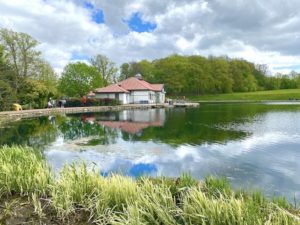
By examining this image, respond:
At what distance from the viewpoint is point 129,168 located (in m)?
9.73

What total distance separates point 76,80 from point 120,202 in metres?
48.4

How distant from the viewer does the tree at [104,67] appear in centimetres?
6744

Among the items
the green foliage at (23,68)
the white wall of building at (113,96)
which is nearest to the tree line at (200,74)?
the white wall of building at (113,96)

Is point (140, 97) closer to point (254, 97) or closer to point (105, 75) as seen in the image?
point (105, 75)

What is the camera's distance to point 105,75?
6862 centimetres

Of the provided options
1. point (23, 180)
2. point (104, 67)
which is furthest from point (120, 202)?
point (104, 67)

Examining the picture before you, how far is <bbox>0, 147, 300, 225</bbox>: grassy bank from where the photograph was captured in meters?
3.23

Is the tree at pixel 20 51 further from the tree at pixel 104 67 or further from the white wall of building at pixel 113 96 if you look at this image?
the tree at pixel 104 67

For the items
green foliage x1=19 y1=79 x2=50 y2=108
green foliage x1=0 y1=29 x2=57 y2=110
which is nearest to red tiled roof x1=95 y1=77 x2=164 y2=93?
green foliage x1=0 y1=29 x2=57 y2=110

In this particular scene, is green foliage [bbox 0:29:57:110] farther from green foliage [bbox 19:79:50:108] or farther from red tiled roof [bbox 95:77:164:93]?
red tiled roof [bbox 95:77:164:93]

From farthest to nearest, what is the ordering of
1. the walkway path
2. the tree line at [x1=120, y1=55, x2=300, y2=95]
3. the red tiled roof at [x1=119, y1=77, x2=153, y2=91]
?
the tree line at [x1=120, y1=55, x2=300, y2=95], the red tiled roof at [x1=119, y1=77, x2=153, y2=91], the walkway path

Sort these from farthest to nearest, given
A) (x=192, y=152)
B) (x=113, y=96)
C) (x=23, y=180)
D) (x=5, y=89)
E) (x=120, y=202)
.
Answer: (x=113, y=96)
(x=5, y=89)
(x=192, y=152)
(x=23, y=180)
(x=120, y=202)

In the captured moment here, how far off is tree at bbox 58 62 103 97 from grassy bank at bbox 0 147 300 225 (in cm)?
4618

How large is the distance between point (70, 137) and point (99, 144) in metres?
3.25
